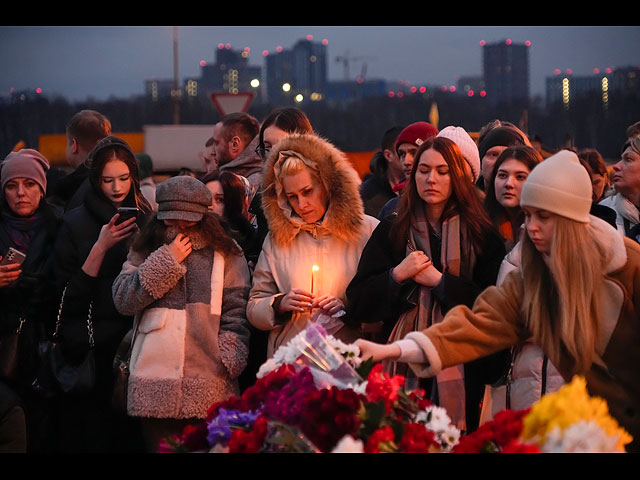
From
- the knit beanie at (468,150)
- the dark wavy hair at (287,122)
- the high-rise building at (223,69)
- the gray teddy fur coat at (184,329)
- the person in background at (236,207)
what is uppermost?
the high-rise building at (223,69)

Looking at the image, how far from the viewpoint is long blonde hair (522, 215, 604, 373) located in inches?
Answer: 174

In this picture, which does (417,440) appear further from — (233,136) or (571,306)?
(233,136)

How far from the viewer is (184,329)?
19.6 feet

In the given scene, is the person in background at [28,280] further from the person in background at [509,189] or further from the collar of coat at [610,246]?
the collar of coat at [610,246]

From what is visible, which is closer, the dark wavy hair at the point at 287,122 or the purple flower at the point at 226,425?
the purple flower at the point at 226,425

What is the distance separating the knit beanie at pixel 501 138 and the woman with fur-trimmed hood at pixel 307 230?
1766mm

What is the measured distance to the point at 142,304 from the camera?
5.94 meters

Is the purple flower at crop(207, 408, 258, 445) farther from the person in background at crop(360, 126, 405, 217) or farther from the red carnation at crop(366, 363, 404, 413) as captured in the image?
the person in background at crop(360, 126, 405, 217)

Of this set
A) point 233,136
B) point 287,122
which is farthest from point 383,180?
point 287,122

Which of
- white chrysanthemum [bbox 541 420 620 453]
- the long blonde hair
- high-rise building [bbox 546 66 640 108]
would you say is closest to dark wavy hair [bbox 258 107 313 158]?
the long blonde hair

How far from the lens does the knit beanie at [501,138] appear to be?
738 centimetres

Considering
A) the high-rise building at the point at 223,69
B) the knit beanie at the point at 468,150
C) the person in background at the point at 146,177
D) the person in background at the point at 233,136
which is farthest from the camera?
the high-rise building at the point at 223,69

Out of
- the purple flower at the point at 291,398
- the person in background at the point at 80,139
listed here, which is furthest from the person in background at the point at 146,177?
the purple flower at the point at 291,398

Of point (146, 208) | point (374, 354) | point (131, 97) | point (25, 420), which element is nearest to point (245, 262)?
point (146, 208)
